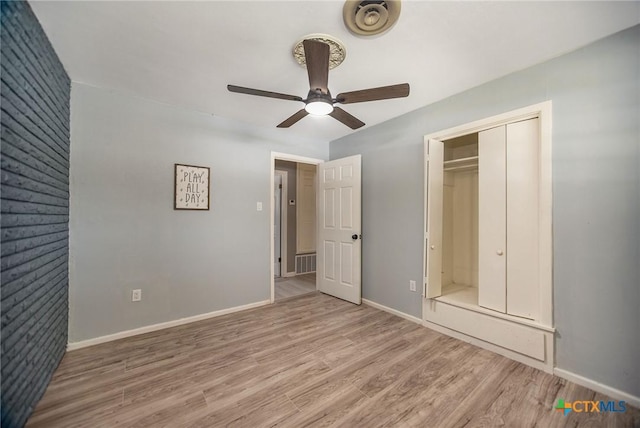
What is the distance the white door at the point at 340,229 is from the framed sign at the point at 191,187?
1.67 m

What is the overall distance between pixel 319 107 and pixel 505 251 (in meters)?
2.01

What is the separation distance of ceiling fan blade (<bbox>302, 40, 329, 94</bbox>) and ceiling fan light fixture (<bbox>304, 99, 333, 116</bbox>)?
7cm

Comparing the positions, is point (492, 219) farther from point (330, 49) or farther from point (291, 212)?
point (291, 212)

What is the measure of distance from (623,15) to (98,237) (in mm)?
4218

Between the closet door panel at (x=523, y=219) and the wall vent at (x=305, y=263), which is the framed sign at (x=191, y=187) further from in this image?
the closet door panel at (x=523, y=219)

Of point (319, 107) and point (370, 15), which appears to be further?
point (319, 107)

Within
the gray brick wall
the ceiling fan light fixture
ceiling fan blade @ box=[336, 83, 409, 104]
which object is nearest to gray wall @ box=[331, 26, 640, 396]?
ceiling fan blade @ box=[336, 83, 409, 104]

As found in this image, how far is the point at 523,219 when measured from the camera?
2.12 metres

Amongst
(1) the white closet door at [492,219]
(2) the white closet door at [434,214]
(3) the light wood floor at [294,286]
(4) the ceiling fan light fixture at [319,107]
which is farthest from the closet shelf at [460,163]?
(3) the light wood floor at [294,286]

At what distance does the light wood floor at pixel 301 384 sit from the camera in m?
1.50

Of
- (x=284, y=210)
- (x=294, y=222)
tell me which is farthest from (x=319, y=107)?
(x=294, y=222)

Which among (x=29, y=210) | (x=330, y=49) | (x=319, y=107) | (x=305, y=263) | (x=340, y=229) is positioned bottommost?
(x=305, y=263)

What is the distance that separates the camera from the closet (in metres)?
2.00

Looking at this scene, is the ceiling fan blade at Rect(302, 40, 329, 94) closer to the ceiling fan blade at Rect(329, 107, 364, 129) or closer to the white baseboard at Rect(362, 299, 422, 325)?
the ceiling fan blade at Rect(329, 107, 364, 129)
